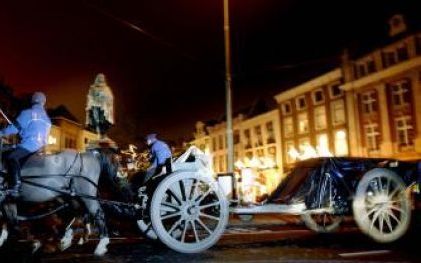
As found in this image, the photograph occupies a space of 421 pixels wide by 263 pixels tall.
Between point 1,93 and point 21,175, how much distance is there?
39400 millimetres

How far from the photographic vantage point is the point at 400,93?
3712 cm

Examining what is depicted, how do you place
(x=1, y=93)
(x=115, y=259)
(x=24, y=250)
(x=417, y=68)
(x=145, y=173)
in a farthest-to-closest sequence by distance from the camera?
(x=1, y=93), (x=417, y=68), (x=145, y=173), (x=24, y=250), (x=115, y=259)

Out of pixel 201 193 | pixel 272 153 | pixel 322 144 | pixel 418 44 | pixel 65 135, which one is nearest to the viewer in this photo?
pixel 201 193

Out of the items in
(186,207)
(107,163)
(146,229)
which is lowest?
(146,229)

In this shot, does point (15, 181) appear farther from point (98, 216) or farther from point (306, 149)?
point (306, 149)

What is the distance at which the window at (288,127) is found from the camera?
169 feet

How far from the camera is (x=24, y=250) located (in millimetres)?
8117

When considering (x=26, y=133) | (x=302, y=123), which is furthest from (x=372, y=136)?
(x=26, y=133)

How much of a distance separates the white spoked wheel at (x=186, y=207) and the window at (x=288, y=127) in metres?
44.2

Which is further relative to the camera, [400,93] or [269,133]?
[269,133]

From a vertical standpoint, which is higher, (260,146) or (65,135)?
(65,135)

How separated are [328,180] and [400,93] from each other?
3127 centimetres

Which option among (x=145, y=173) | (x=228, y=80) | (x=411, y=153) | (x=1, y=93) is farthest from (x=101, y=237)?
(x=1, y=93)

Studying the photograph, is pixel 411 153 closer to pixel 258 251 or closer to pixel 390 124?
pixel 390 124
